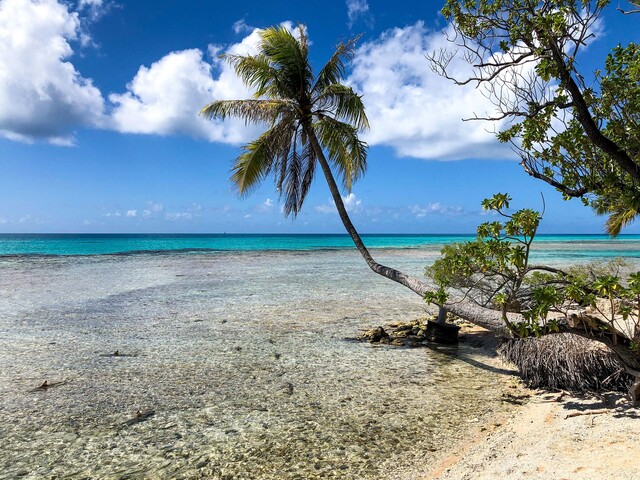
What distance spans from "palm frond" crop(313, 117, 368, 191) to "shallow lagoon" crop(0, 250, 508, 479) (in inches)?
171

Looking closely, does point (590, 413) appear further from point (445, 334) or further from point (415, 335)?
point (415, 335)

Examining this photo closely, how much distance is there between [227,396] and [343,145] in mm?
7846

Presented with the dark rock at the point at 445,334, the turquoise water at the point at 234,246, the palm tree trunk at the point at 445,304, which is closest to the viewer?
the palm tree trunk at the point at 445,304

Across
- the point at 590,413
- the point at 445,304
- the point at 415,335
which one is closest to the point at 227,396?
the point at 445,304

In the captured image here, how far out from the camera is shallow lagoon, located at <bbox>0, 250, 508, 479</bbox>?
4.50 metres

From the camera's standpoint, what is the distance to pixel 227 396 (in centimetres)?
631

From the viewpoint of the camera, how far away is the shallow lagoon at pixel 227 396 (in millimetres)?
4504

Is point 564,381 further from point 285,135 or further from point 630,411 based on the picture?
point 285,135

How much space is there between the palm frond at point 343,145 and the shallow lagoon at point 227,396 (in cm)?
434

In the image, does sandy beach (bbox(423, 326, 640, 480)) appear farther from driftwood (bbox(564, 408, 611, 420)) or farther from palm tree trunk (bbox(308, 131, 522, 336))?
palm tree trunk (bbox(308, 131, 522, 336))

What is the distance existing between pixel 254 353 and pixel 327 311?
5.10m

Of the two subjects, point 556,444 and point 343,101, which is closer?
point 556,444

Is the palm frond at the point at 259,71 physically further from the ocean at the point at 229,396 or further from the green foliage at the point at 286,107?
the ocean at the point at 229,396

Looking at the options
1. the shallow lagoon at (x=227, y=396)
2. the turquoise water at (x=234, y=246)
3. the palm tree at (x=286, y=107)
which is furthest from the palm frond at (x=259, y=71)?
the turquoise water at (x=234, y=246)
